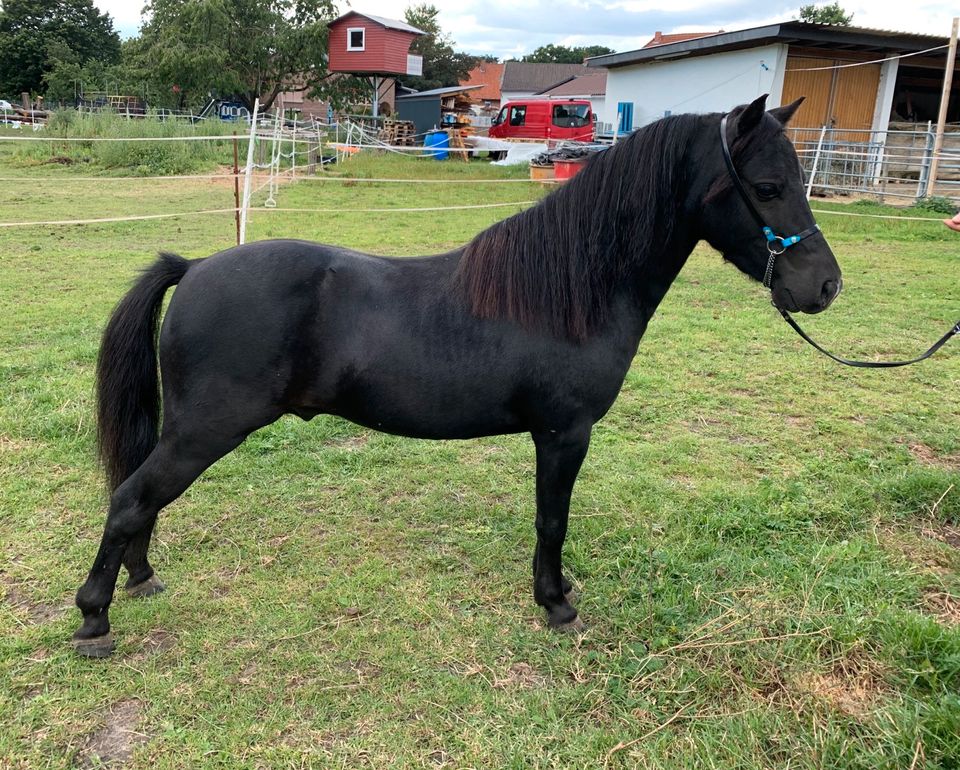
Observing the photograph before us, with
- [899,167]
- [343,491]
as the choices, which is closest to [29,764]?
[343,491]

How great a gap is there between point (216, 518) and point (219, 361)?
4.36 feet

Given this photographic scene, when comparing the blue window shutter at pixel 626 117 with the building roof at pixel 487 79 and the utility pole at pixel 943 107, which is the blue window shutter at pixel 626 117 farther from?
the building roof at pixel 487 79

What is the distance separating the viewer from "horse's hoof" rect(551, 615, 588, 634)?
103 inches

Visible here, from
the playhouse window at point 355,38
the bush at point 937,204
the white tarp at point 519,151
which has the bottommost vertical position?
the bush at point 937,204

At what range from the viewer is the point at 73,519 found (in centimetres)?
322

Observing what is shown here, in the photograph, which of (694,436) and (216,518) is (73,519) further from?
(694,436)

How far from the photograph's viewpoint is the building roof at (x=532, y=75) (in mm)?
55219

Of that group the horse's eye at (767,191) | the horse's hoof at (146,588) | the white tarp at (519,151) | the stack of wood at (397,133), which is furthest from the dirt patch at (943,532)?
the stack of wood at (397,133)

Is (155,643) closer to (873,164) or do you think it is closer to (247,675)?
(247,675)

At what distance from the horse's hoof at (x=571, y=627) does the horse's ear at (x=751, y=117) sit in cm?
188

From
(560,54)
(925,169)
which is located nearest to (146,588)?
(925,169)

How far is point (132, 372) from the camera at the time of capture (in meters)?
2.54

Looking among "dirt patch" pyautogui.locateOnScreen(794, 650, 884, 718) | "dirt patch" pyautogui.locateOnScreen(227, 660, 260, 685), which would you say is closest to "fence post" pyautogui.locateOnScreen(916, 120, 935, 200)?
"dirt patch" pyautogui.locateOnScreen(794, 650, 884, 718)

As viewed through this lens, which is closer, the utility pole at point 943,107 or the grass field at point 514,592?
the grass field at point 514,592
